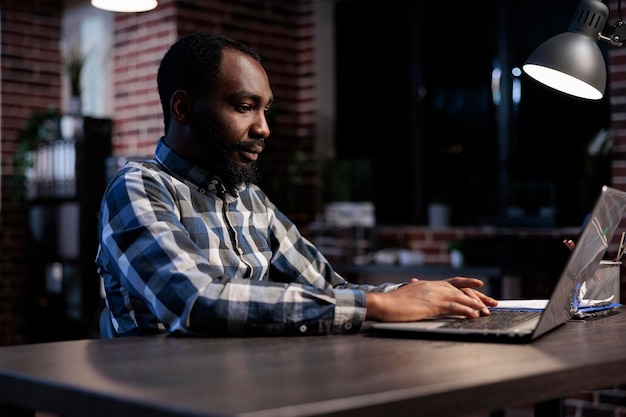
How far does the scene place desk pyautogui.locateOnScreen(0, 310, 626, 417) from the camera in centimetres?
86

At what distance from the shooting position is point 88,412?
0.93 m

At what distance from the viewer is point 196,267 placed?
141 cm

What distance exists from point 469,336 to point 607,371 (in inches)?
8.3

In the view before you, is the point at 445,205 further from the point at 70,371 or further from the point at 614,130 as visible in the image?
the point at 70,371

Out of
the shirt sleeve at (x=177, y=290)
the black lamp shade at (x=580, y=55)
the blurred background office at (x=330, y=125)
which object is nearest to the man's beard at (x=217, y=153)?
the shirt sleeve at (x=177, y=290)

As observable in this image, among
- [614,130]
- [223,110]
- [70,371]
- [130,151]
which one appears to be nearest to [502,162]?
[614,130]

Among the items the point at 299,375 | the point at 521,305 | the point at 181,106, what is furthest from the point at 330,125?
the point at 299,375

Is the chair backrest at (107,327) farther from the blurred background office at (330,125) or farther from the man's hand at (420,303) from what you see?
the blurred background office at (330,125)

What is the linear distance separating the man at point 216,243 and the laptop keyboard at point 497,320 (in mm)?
32

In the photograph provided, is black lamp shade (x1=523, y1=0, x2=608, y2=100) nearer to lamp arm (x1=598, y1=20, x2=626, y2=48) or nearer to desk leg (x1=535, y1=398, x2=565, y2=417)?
lamp arm (x1=598, y1=20, x2=626, y2=48)

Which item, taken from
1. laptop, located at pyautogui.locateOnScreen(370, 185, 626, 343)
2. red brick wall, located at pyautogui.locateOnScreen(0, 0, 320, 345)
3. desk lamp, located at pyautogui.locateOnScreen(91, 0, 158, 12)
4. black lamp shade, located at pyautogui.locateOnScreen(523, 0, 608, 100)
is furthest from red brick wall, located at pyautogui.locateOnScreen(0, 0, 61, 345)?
laptop, located at pyautogui.locateOnScreen(370, 185, 626, 343)

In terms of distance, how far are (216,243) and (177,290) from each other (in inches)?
13.5

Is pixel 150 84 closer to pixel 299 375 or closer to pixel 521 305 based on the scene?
pixel 521 305

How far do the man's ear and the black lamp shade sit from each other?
0.76 m
